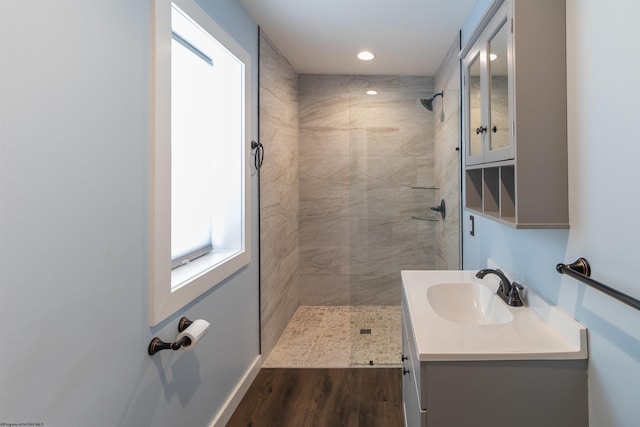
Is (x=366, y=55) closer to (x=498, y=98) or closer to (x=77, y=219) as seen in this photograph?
(x=498, y=98)

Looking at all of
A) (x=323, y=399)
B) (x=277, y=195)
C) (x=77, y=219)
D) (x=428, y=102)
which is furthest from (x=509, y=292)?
(x=428, y=102)

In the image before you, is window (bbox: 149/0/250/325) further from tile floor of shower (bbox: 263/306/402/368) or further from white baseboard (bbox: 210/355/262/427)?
tile floor of shower (bbox: 263/306/402/368)

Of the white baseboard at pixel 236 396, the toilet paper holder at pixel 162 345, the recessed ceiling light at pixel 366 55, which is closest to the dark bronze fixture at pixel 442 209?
the recessed ceiling light at pixel 366 55

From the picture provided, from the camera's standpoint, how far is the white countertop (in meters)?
1.01

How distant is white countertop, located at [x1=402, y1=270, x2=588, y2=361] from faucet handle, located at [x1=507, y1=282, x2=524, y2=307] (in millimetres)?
21

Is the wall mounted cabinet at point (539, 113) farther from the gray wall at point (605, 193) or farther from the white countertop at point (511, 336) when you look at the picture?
the white countertop at point (511, 336)

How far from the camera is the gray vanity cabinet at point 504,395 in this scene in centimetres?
100

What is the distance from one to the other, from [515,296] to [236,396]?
5.24 feet

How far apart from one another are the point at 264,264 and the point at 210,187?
0.74 metres

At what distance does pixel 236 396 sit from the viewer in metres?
2.01

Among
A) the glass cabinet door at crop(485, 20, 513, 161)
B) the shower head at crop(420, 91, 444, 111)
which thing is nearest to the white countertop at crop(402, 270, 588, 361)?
the glass cabinet door at crop(485, 20, 513, 161)

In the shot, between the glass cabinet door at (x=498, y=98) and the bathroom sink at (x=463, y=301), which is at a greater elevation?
the glass cabinet door at (x=498, y=98)

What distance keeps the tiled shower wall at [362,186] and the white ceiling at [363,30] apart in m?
0.29

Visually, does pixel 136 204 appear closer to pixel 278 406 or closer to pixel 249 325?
pixel 249 325
